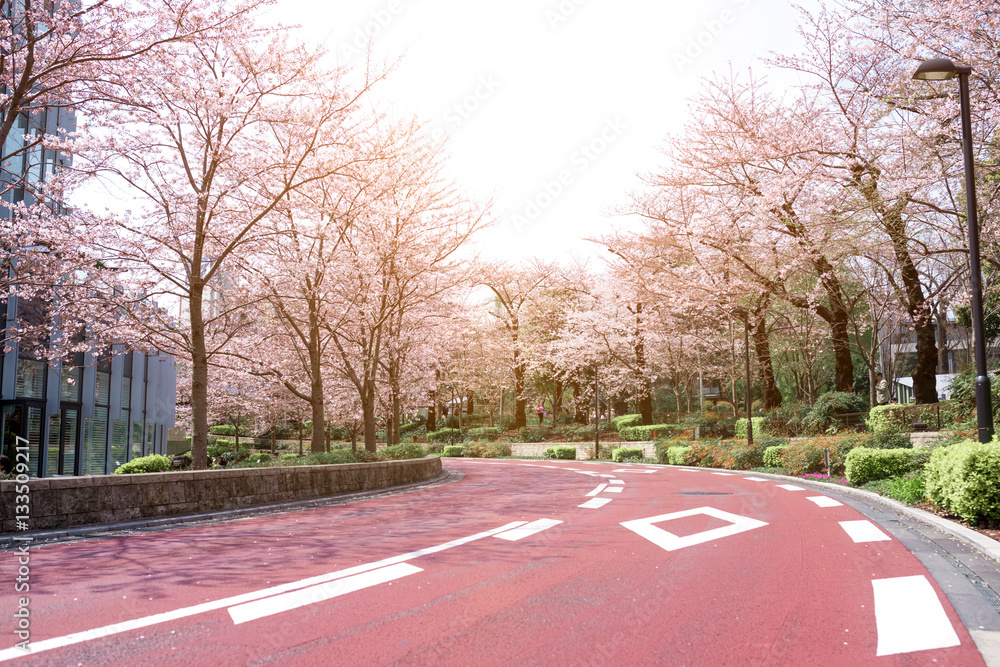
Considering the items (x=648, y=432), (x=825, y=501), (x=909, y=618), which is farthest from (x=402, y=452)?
(x=909, y=618)

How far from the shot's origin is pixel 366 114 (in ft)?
63.1

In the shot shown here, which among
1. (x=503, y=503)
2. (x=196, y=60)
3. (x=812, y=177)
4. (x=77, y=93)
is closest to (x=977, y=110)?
(x=812, y=177)

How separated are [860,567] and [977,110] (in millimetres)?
14378

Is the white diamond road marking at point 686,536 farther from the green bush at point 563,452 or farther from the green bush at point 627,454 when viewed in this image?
the green bush at point 563,452

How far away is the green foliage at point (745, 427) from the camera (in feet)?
94.8

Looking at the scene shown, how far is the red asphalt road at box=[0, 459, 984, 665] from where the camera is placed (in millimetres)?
4109

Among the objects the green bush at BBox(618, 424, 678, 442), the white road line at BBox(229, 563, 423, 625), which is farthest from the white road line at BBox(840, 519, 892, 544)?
the green bush at BBox(618, 424, 678, 442)

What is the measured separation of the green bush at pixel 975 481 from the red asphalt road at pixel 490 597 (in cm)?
131

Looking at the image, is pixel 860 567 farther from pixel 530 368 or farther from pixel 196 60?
pixel 530 368

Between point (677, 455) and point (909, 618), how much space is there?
24.9m

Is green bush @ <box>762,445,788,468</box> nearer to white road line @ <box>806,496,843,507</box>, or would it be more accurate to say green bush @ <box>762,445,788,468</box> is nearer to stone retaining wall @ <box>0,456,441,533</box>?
white road line @ <box>806,496,843,507</box>

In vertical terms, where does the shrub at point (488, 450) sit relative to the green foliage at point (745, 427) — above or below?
below

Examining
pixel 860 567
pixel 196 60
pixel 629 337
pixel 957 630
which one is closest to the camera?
pixel 957 630

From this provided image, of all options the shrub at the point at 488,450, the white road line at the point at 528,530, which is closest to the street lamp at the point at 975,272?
the white road line at the point at 528,530
